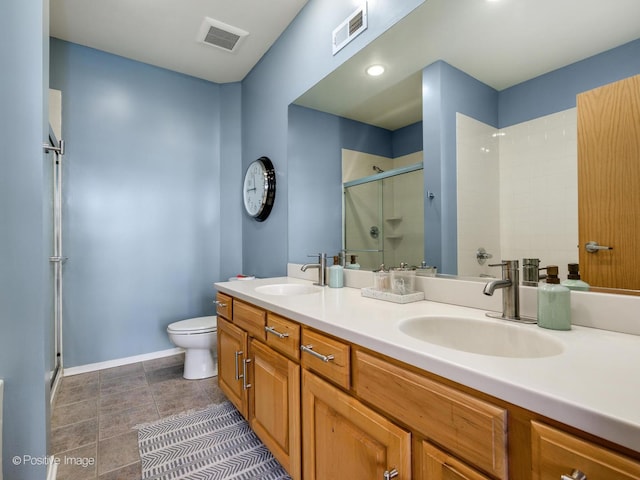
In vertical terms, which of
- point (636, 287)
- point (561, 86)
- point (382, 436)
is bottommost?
point (382, 436)

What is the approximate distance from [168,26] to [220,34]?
1.24 feet

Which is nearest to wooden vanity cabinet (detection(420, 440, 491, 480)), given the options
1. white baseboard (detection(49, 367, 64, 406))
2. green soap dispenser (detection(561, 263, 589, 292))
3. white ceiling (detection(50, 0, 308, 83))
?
green soap dispenser (detection(561, 263, 589, 292))

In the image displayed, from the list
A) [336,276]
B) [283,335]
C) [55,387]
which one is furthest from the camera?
[55,387]

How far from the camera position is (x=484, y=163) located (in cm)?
117

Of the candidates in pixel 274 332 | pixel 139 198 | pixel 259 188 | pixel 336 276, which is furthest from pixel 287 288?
pixel 139 198

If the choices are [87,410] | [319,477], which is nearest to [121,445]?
[87,410]

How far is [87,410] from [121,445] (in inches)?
21.9

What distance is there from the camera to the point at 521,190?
1053 mm

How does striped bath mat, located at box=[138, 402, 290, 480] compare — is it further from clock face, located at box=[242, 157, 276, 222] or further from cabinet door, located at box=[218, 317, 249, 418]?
clock face, located at box=[242, 157, 276, 222]

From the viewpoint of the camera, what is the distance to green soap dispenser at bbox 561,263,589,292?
0.91 metres

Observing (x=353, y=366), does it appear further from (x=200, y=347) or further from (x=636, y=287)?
(x=200, y=347)

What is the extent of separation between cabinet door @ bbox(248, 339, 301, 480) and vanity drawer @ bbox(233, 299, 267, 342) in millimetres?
52

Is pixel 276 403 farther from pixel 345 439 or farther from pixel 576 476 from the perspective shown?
pixel 576 476

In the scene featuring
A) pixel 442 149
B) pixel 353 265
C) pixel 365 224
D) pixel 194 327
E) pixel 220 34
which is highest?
pixel 220 34
